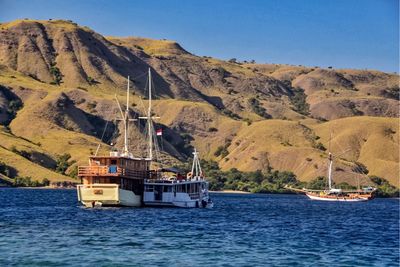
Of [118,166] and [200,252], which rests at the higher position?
[118,166]

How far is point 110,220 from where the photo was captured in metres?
80.1

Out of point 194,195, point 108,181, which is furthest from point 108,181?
point 194,195

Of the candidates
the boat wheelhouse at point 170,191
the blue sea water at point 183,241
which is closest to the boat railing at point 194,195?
the boat wheelhouse at point 170,191

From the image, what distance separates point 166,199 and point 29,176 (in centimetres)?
9670

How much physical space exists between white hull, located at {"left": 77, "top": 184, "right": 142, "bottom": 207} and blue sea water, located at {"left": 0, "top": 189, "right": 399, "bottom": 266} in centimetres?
1080

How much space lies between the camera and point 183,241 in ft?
202

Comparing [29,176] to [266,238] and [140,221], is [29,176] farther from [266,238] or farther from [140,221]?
[266,238]

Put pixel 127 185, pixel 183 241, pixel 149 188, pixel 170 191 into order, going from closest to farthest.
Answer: pixel 183 241
pixel 127 185
pixel 149 188
pixel 170 191

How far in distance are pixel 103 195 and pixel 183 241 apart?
140ft

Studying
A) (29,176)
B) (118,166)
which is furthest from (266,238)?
(29,176)

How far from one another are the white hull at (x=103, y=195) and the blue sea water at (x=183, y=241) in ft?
35.4

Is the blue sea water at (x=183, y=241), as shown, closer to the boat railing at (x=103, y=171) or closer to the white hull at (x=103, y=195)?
the white hull at (x=103, y=195)

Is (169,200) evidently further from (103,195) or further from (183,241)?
(183,241)

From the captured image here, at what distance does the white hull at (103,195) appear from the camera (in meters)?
102
